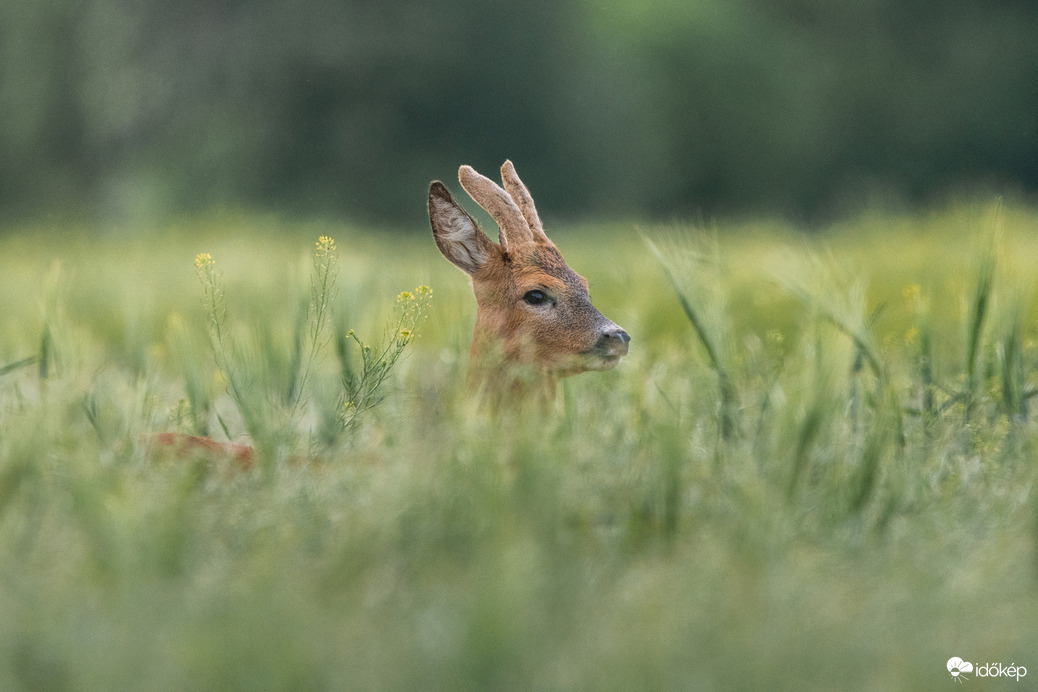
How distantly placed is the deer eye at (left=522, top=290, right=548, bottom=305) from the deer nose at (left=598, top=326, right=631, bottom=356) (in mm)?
149

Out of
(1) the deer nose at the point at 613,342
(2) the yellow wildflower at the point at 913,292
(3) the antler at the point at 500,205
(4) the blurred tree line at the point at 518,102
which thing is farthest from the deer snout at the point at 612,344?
(4) the blurred tree line at the point at 518,102

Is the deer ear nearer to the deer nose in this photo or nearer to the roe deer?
the roe deer

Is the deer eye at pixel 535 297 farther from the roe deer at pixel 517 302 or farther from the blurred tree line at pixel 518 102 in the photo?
the blurred tree line at pixel 518 102

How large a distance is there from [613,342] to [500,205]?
0.38m

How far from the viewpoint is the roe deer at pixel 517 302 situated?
2.23 metres

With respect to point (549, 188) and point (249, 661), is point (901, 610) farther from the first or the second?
point (549, 188)

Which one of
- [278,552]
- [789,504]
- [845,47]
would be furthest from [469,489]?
[845,47]

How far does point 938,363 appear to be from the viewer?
3.03 meters

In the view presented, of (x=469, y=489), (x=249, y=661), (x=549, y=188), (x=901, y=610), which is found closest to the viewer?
(x=249, y=661)

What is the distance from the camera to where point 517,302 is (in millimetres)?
2307

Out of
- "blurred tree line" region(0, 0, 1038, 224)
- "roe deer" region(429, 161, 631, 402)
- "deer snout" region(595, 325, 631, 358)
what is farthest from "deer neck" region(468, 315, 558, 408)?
"blurred tree line" region(0, 0, 1038, 224)

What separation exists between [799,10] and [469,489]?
14.7 m

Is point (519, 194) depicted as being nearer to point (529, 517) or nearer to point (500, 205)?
point (500, 205)

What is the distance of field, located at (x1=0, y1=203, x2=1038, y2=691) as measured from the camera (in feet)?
4.04
